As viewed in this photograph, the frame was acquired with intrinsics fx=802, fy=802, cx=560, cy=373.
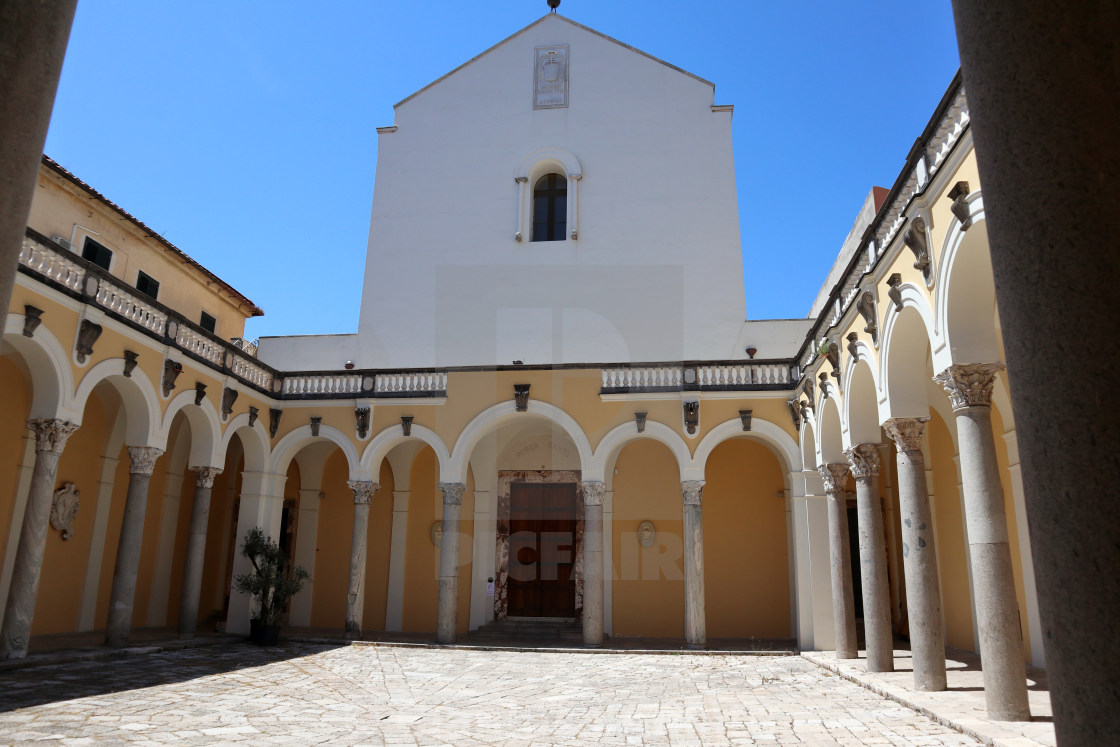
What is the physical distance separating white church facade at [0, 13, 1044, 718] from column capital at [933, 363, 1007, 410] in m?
0.03

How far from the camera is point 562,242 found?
20.6m

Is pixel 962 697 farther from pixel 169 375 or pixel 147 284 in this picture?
pixel 147 284

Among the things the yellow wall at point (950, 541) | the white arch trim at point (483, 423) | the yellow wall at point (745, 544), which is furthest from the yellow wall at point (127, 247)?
the yellow wall at point (950, 541)

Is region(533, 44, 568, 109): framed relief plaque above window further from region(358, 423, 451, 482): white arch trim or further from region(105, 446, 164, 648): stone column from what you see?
region(105, 446, 164, 648): stone column

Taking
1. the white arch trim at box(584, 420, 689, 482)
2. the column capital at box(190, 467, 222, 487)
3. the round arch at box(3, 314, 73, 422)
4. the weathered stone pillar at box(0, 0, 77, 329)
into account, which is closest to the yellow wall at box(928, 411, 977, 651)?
the white arch trim at box(584, 420, 689, 482)

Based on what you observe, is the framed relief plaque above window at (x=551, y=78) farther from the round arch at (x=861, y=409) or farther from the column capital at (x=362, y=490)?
the round arch at (x=861, y=409)

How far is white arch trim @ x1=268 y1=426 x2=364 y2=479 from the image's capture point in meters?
16.5

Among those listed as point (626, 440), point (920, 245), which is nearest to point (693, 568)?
point (626, 440)

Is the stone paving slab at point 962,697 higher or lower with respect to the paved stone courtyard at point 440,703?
higher

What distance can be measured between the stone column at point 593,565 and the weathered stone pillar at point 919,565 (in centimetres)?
666

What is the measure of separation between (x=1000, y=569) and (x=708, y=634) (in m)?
10.4

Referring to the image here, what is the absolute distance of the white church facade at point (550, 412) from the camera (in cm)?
952

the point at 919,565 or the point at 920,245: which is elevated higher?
the point at 920,245

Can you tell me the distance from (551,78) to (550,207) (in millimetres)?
3684
